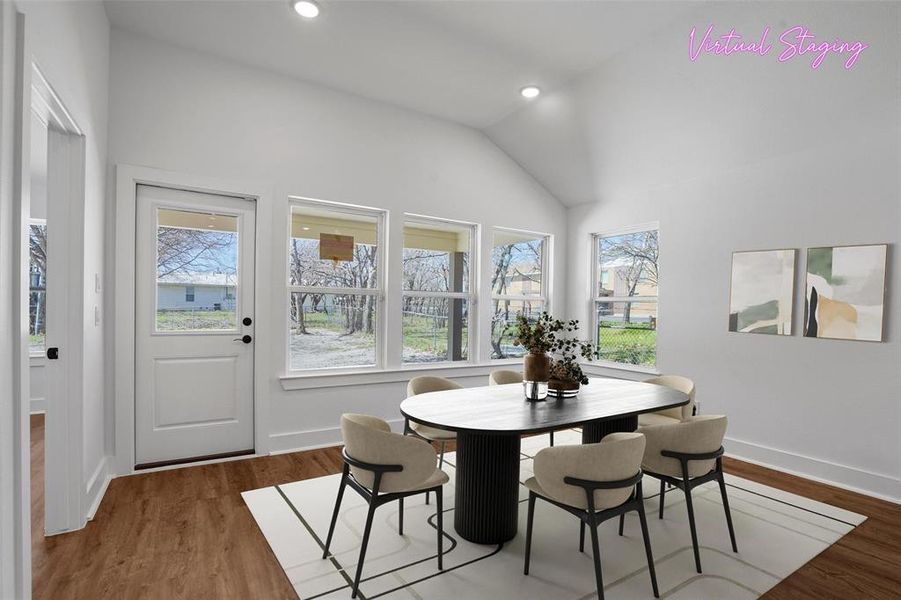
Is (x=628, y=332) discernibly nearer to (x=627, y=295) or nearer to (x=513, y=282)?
(x=627, y=295)

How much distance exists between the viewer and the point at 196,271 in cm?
367

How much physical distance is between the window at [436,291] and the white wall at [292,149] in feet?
0.73

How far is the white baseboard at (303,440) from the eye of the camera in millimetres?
3871

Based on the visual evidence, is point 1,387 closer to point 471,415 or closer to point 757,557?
point 471,415

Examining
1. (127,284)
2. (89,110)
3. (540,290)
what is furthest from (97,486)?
(540,290)

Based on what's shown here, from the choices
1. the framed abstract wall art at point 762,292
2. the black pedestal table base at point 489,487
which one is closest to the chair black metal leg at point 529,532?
the black pedestal table base at point 489,487

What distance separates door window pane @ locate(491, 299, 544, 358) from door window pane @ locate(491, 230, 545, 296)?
0.39ft

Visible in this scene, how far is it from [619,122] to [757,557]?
3307 millimetres

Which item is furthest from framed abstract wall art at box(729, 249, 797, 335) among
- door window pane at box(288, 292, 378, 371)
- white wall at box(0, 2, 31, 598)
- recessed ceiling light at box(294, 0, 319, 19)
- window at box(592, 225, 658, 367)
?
white wall at box(0, 2, 31, 598)

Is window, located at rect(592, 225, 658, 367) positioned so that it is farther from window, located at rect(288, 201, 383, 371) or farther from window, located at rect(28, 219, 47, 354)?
window, located at rect(28, 219, 47, 354)

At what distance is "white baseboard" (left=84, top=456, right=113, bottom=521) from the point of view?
8.89ft

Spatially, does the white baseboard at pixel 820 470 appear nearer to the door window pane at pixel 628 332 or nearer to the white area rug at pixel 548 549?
the white area rug at pixel 548 549

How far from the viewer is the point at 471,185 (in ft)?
16.1

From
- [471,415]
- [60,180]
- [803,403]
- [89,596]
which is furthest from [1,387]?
[803,403]
